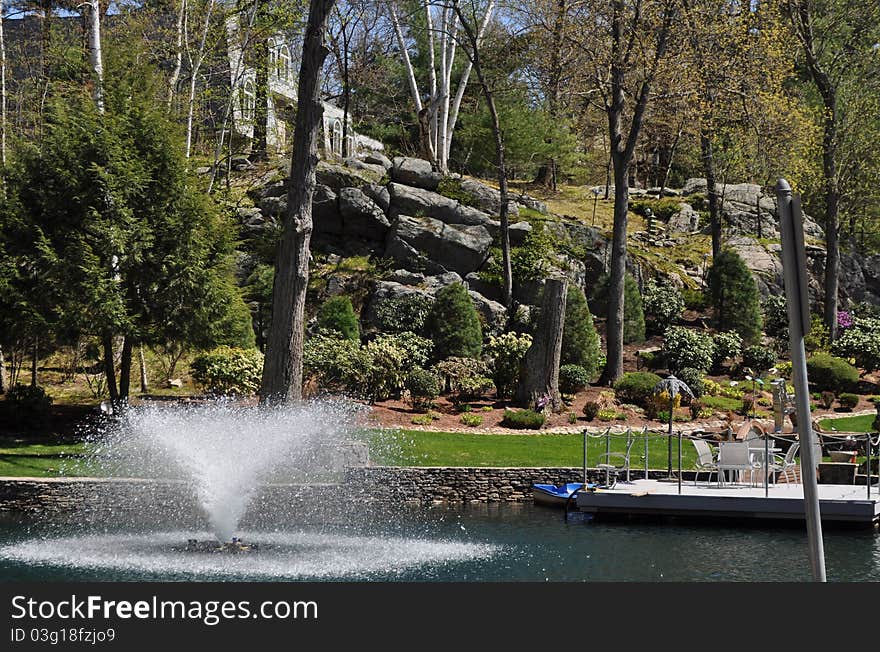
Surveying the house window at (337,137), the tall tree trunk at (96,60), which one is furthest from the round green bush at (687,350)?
the house window at (337,137)

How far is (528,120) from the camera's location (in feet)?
122

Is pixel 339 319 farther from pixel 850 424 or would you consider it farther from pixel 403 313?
pixel 850 424

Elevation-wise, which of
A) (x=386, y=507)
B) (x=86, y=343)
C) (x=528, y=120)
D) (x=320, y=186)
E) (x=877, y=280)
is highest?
(x=528, y=120)

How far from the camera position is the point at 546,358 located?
22.3 meters

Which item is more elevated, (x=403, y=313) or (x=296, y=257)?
(x=296, y=257)

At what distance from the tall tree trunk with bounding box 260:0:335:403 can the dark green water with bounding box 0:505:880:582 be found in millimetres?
2627

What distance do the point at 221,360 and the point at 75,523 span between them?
718 centimetres

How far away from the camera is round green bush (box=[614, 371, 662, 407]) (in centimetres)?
2284

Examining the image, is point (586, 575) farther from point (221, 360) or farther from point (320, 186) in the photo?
point (320, 186)

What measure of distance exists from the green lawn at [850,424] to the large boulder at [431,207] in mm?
12394

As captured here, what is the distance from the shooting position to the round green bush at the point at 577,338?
2419 centimetres

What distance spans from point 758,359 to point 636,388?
5.29 metres

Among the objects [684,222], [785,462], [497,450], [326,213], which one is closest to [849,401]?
[785,462]
